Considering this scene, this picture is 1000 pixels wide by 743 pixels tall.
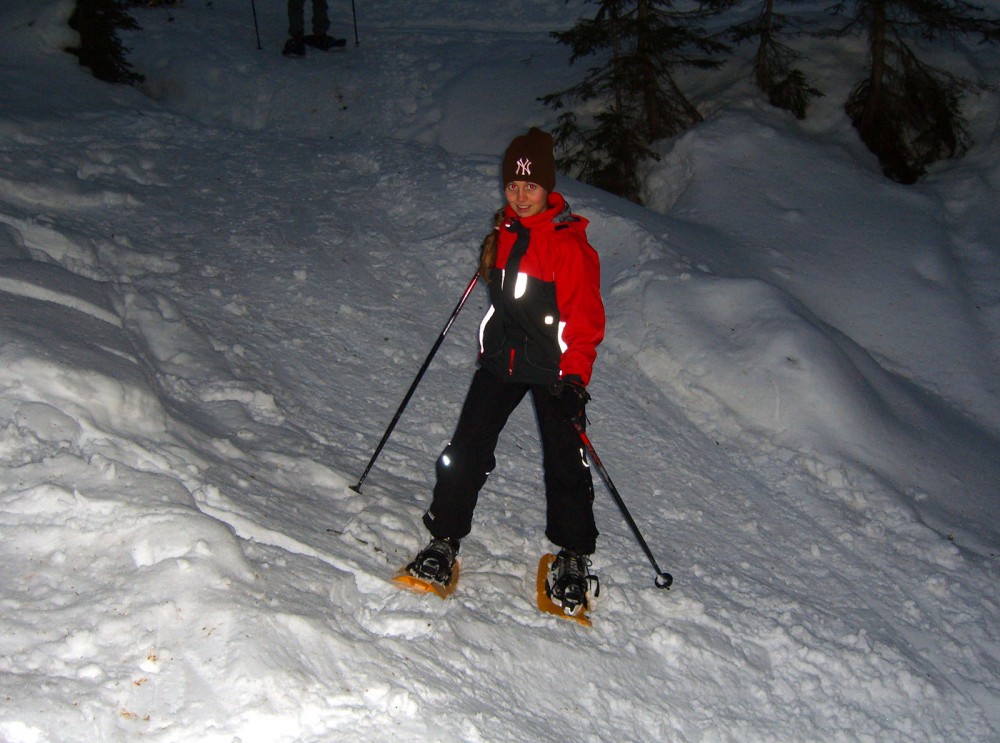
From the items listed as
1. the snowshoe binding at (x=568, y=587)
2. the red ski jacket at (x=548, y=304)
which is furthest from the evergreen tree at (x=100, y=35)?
the snowshoe binding at (x=568, y=587)

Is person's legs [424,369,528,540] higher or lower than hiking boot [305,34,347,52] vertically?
lower

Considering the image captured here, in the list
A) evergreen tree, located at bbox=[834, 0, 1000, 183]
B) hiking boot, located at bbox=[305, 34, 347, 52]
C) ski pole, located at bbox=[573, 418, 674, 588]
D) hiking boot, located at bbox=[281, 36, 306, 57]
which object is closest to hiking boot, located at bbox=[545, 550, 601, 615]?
ski pole, located at bbox=[573, 418, 674, 588]

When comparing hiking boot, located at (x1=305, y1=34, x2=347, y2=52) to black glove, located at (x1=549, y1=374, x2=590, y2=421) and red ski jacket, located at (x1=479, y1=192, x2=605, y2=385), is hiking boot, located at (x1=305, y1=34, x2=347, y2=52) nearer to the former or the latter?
red ski jacket, located at (x1=479, y1=192, x2=605, y2=385)

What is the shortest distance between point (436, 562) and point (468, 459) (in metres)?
0.51

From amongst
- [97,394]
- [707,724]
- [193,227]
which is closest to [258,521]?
[97,394]

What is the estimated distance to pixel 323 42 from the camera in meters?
14.3

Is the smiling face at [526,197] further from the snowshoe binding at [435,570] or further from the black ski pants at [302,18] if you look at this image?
the black ski pants at [302,18]

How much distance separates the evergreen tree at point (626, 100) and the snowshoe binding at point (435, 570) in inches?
284

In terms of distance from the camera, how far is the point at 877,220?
9227 mm

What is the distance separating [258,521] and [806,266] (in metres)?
6.60

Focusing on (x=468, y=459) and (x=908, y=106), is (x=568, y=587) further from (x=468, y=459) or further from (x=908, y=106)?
(x=908, y=106)

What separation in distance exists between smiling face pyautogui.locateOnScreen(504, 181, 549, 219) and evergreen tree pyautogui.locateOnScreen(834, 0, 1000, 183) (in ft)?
27.1

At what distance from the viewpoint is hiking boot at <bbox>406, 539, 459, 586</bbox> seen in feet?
12.6

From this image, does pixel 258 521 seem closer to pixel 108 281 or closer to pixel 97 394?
pixel 97 394
